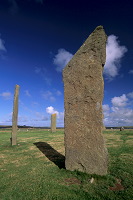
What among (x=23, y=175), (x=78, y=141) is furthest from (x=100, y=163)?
(x=23, y=175)

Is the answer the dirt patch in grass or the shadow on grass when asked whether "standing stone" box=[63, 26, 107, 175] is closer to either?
the dirt patch in grass

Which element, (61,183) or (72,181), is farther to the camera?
(72,181)

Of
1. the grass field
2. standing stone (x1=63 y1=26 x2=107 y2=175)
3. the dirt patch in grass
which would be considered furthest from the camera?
standing stone (x1=63 y1=26 x2=107 y2=175)

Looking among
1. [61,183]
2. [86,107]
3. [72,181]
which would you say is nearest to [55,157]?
[72,181]

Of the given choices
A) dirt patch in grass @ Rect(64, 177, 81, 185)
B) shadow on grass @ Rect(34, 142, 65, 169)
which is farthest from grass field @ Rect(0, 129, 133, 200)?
shadow on grass @ Rect(34, 142, 65, 169)

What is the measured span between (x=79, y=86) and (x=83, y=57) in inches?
48.2

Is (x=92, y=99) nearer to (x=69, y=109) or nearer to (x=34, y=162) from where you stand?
(x=69, y=109)

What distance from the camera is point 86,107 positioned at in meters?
7.02

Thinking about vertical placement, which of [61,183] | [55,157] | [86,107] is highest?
[86,107]

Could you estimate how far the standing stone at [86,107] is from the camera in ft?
22.0

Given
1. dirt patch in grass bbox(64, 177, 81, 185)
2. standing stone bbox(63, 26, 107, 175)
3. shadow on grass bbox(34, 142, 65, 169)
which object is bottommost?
dirt patch in grass bbox(64, 177, 81, 185)

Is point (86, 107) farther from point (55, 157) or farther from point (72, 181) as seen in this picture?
point (55, 157)

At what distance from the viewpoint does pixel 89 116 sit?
6914 millimetres

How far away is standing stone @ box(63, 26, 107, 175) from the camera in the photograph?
6695 millimetres
